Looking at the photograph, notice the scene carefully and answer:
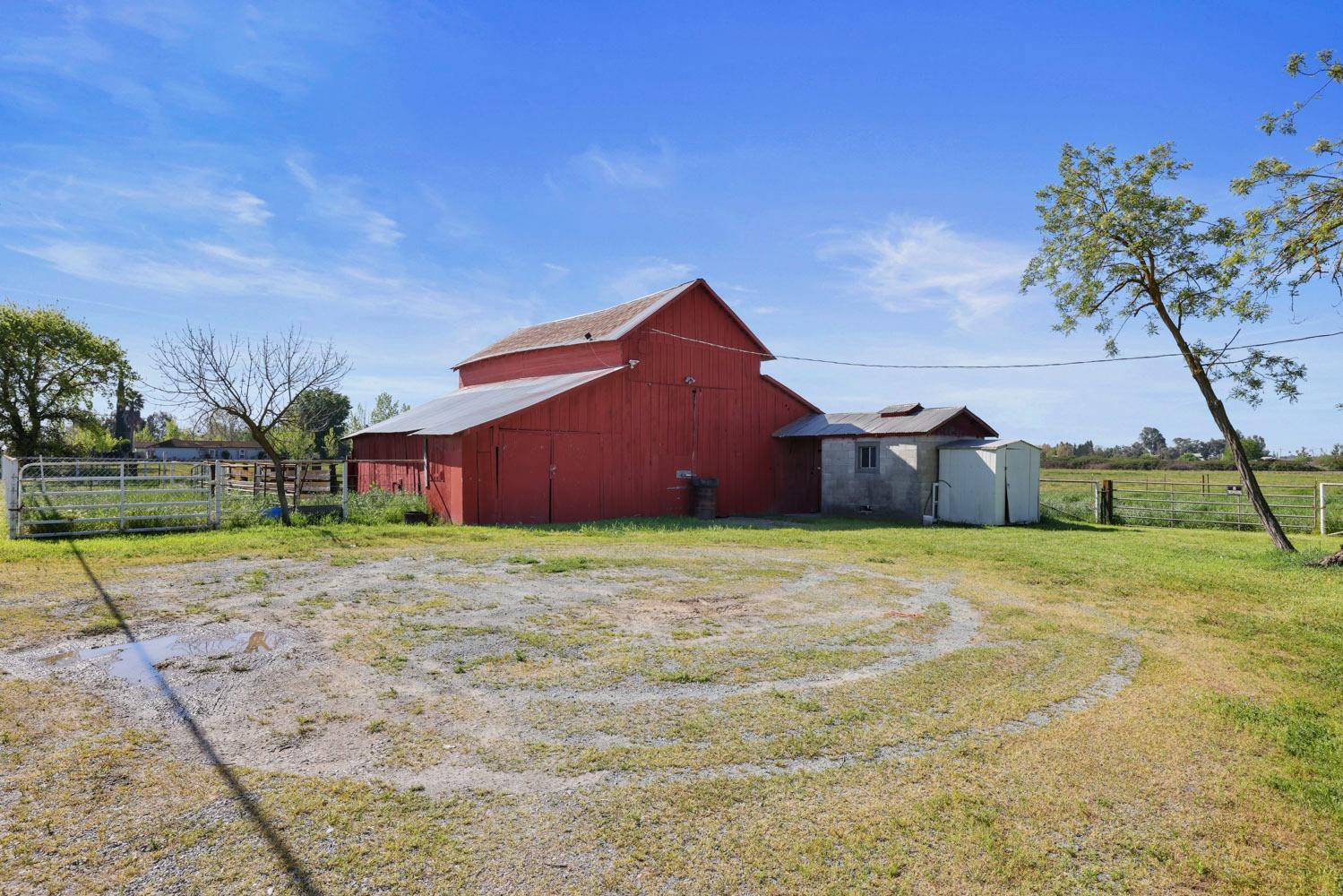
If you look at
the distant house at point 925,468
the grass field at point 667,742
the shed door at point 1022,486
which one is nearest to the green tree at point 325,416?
the grass field at point 667,742

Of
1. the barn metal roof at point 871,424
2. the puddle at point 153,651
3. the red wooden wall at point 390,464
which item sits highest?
the barn metal roof at point 871,424

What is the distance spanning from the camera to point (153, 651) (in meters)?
6.27

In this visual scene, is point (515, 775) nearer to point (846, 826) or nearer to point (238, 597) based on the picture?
point (846, 826)

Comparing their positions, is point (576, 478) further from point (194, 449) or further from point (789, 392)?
point (194, 449)

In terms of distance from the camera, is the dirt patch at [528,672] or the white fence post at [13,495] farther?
the white fence post at [13,495]

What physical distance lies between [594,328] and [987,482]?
12726mm

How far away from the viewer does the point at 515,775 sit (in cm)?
398

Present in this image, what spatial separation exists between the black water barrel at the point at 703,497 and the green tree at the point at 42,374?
1347 inches

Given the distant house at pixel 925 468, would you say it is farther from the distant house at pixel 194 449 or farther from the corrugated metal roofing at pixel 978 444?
the distant house at pixel 194 449

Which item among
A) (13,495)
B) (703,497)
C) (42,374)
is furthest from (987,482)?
(42,374)

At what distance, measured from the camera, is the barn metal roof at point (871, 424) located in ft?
67.9

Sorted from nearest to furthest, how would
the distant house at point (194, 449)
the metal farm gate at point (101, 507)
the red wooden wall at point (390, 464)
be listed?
1. the metal farm gate at point (101, 507)
2. the red wooden wall at point (390, 464)
3. the distant house at point (194, 449)

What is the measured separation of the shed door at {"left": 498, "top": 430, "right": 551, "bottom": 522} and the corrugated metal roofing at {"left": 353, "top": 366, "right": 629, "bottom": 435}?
0.86m

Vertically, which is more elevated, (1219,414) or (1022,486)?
(1219,414)
